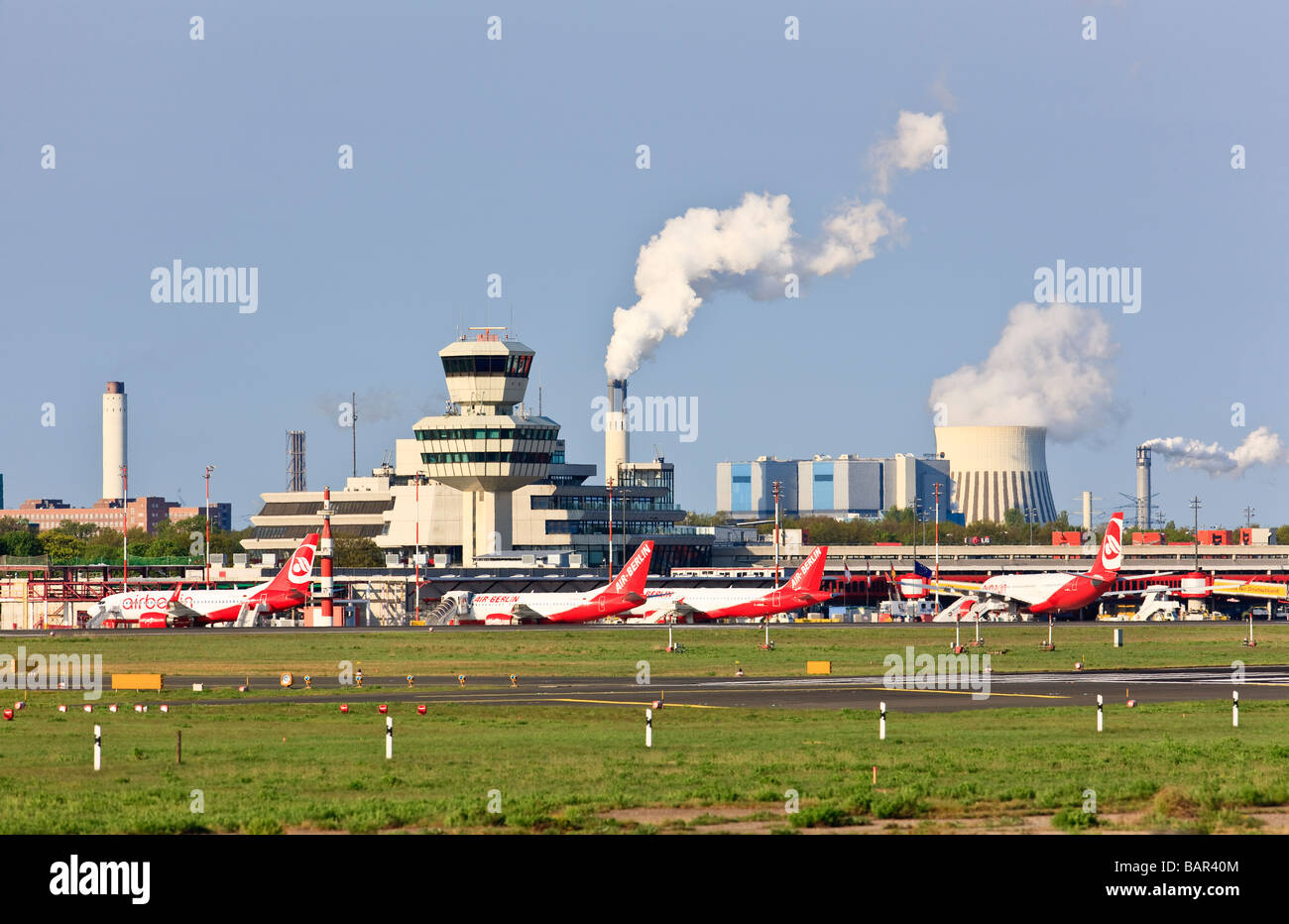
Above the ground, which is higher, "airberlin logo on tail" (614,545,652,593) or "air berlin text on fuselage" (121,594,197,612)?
"airberlin logo on tail" (614,545,652,593)

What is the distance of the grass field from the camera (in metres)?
88.6

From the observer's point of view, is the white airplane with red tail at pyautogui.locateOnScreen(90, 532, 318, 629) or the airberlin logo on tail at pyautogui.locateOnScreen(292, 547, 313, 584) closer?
the white airplane with red tail at pyautogui.locateOnScreen(90, 532, 318, 629)

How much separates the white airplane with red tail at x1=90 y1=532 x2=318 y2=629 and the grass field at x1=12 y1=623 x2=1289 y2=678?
1474 centimetres

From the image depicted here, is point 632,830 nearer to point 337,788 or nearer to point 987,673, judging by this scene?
point 337,788

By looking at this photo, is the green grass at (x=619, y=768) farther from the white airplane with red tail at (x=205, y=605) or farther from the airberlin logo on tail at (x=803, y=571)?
the white airplane with red tail at (x=205, y=605)

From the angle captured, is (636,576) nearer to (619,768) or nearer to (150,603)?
(150,603)

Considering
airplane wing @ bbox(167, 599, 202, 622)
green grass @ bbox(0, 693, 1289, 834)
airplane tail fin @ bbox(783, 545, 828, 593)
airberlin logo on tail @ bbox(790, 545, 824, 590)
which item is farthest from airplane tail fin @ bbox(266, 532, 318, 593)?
green grass @ bbox(0, 693, 1289, 834)

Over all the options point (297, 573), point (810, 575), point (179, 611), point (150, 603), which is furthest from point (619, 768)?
point (150, 603)

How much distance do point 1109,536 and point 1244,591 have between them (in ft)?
132

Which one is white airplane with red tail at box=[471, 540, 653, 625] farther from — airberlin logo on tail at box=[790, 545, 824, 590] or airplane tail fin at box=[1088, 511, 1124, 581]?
airplane tail fin at box=[1088, 511, 1124, 581]

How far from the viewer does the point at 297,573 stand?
147 metres

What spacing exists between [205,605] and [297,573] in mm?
8406
